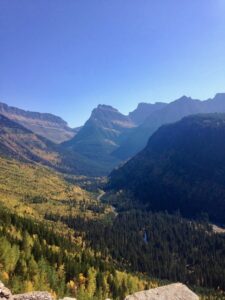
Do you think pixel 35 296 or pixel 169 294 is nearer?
pixel 35 296

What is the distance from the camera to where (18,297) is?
51.2 meters

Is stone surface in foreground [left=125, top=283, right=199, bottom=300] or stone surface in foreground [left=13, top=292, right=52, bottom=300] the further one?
stone surface in foreground [left=125, top=283, right=199, bottom=300]

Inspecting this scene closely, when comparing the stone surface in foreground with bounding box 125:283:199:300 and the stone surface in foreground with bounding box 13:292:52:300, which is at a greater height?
the stone surface in foreground with bounding box 13:292:52:300

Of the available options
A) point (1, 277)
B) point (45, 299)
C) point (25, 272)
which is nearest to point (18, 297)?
point (45, 299)

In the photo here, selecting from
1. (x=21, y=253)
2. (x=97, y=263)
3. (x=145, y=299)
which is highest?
(x=145, y=299)

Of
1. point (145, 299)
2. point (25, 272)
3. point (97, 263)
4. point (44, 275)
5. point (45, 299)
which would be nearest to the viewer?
point (45, 299)

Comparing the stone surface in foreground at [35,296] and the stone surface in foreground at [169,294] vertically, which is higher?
the stone surface in foreground at [35,296]

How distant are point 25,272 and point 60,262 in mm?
33469

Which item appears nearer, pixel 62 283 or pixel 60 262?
pixel 62 283

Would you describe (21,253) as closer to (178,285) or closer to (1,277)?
(1,277)

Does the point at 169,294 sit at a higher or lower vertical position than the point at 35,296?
lower

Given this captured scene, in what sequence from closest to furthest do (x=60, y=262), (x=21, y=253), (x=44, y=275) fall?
(x=44, y=275)
(x=21, y=253)
(x=60, y=262)

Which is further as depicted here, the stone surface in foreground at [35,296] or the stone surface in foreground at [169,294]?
the stone surface in foreground at [169,294]

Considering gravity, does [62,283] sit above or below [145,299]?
below
